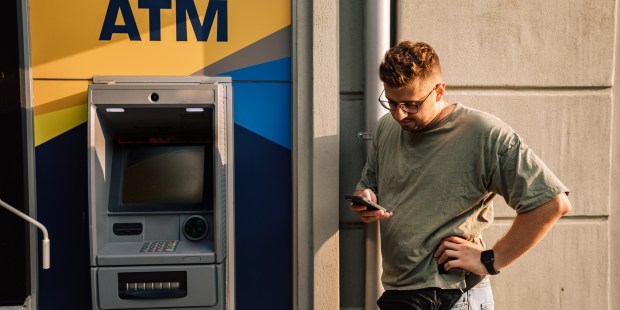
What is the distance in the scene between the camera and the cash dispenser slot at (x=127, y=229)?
2.71 metres

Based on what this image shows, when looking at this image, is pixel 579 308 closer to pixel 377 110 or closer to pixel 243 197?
pixel 377 110

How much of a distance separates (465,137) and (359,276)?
1.30 m

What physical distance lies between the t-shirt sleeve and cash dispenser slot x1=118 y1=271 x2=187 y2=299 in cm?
152

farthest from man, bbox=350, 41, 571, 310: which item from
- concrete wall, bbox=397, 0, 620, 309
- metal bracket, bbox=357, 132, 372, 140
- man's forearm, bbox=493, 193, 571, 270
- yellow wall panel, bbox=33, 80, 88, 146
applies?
yellow wall panel, bbox=33, 80, 88, 146

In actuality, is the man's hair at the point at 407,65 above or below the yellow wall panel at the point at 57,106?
above

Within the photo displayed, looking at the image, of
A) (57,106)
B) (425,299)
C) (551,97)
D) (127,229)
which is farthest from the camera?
(551,97)

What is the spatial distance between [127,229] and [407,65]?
1.61 meters

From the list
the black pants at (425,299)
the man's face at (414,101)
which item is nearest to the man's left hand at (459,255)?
the black pants at (425,299)

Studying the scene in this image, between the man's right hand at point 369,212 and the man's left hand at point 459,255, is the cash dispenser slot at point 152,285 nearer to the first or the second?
→ the man's right hand at point 369,212

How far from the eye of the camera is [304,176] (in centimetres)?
300

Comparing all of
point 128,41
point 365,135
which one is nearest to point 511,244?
point 365,135

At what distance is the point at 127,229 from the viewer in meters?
2.71

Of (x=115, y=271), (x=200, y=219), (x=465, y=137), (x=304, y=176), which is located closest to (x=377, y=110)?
(x=304, y=176)

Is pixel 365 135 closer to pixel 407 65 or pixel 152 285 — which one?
pixel 407 65
